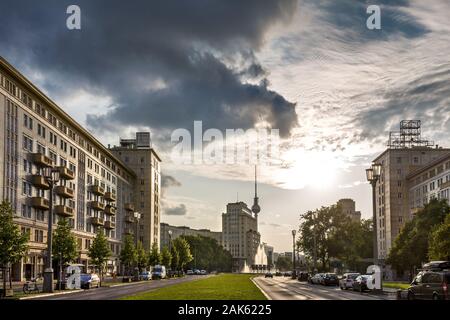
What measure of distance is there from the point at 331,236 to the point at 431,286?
337ft

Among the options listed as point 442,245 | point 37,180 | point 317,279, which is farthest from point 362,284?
point 37,180

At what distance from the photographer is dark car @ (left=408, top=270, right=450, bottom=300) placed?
107ft

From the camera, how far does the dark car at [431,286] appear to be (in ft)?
107

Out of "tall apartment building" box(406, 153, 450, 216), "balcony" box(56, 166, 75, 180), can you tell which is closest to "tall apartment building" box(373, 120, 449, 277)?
"tall apartment building" box(406, 153, 450, 216)

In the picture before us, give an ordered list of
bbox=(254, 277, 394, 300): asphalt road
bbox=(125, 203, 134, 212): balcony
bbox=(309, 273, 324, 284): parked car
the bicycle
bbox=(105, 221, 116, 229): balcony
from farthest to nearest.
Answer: bbox=(125, 203, 134, 212): balcony < bbox=(105, 221, 116, 229): balcony < bbox=(309, 273, 324, 284): parked car < the bicycle < bbox=(254, 277, 394, 300): asphalt road

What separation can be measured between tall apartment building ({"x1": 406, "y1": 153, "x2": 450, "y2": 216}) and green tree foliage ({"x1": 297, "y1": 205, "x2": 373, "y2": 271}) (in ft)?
48.9

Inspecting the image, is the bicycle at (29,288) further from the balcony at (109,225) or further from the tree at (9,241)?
the balcony at (109,225)

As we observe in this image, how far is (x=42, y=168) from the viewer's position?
94875 millimetres

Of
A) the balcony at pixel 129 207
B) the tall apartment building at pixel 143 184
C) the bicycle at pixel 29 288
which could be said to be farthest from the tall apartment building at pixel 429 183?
the bicycle at pixel 29 288

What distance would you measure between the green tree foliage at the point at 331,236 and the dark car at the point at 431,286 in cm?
9503

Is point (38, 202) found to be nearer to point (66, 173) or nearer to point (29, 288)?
point (66, 173)

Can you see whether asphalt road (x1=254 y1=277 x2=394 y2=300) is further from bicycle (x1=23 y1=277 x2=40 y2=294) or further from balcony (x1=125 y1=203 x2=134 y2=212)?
balcony (x1=125 y1=203 x2=134 y2=212)

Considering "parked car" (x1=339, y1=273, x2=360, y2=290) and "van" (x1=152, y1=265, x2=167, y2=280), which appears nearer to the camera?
"parked car" (x1=339, y1=273, x2=360, y2=290)

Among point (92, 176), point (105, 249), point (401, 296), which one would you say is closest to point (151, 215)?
point (92, 176)
